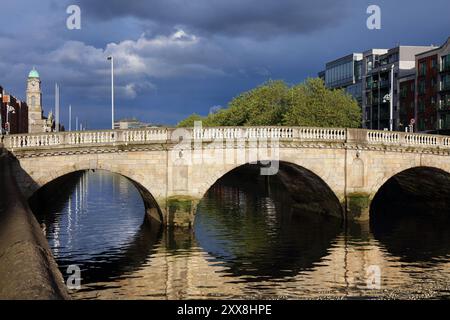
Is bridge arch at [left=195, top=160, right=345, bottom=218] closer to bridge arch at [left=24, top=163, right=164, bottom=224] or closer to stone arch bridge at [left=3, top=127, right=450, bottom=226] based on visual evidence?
stone arch bridge at [left=3, top=127, right=450, bottom=226]

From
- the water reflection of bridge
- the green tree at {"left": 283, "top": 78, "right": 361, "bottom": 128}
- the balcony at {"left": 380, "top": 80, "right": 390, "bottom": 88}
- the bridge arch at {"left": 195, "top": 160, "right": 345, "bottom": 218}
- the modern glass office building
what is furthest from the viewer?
the modern glass office building

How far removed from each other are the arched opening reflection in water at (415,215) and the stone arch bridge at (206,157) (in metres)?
3.35

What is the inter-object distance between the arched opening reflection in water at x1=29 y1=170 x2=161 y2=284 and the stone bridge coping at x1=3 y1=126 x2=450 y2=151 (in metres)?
4.50

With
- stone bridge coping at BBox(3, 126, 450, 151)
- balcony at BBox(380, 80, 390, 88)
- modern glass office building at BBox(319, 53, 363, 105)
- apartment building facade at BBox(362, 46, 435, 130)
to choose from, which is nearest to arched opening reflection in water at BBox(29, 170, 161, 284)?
stone bridge coping at BBox(3, 126, 450, 151)

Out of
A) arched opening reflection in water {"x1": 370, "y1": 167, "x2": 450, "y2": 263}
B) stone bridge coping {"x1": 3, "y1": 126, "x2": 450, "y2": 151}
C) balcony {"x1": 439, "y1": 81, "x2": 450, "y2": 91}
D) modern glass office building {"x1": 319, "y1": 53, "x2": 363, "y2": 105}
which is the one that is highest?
modern glass office building {"x1": 319, "y1": 53, "x2": 363, "y2": 105}

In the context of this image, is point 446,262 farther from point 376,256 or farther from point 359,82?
point 359,82

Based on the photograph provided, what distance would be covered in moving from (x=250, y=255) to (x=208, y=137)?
10034 millimetres

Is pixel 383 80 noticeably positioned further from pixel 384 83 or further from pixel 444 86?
pixel 444 86

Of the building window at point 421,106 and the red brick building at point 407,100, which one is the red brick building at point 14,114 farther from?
the building window at point 421,106

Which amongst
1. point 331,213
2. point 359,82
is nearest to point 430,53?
point 359,82

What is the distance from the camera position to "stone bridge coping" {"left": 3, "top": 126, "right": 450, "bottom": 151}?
32469 millimetres

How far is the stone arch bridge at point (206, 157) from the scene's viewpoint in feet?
107

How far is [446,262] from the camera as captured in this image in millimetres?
27906

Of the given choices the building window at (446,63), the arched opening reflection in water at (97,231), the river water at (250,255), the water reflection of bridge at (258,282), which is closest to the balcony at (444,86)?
the building window at (446,63)
